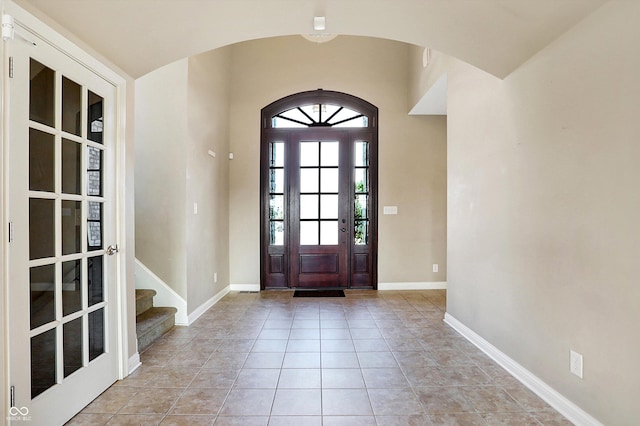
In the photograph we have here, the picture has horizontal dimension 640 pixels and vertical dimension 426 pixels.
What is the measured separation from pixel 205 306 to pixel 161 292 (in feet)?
2.13

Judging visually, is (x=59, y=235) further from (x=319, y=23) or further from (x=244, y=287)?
(x=244, y=287)

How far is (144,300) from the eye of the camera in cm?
340

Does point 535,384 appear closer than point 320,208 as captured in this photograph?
Yes

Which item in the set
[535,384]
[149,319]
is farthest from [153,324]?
[535,384]

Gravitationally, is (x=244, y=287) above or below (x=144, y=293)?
below

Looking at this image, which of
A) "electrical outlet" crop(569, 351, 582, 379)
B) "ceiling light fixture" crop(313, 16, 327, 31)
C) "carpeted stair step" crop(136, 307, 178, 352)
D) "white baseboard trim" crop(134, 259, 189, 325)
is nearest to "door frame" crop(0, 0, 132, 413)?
"carpeted stair step" crop(136, 307, 178, 352)

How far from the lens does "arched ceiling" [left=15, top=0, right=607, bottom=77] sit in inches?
71.5

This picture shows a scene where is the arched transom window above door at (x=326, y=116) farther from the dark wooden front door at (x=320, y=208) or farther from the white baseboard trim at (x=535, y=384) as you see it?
the white baseboard trim at (x=535, y=384)

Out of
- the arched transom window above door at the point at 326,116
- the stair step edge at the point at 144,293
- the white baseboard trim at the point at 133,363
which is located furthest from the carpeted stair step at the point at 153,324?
the arched transom window above door at the point at 326,116

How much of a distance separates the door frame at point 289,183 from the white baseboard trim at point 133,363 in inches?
104

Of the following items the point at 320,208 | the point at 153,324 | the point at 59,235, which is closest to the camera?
the point at 59,235

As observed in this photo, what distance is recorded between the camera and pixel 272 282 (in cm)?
527

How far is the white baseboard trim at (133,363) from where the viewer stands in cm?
248

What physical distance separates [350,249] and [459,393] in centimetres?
317
